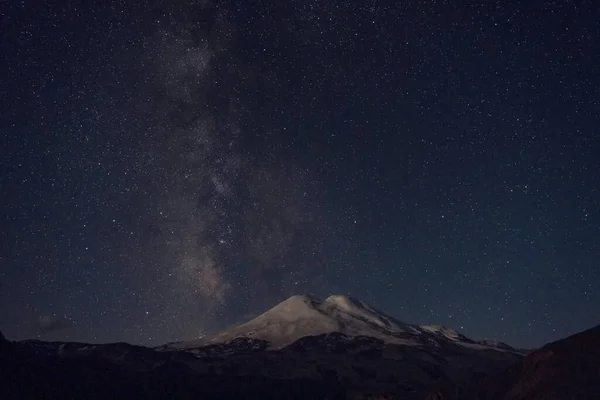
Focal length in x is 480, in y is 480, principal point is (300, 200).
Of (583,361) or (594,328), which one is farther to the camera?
(594,328)

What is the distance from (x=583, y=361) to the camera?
166250 mm

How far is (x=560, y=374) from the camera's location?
166625 millimetres

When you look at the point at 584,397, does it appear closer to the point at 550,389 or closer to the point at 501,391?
the point at 550,389

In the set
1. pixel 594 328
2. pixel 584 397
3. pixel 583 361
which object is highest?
pixel 594 328

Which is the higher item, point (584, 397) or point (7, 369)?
point (7, 369)

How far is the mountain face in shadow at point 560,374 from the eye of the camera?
152500 mm

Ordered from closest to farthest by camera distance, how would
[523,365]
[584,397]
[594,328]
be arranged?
[584,397] → [594,328] → [523,365]

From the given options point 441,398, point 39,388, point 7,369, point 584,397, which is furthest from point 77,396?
point 584,397

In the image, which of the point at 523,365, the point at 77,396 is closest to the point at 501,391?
the point at 523,365

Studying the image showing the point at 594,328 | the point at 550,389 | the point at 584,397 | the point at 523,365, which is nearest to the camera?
the point at 584,397

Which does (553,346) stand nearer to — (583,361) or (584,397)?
(583,361)

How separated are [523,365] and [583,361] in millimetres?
34466

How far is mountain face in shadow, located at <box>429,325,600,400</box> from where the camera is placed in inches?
6004

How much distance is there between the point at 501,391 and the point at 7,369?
7894 inches
